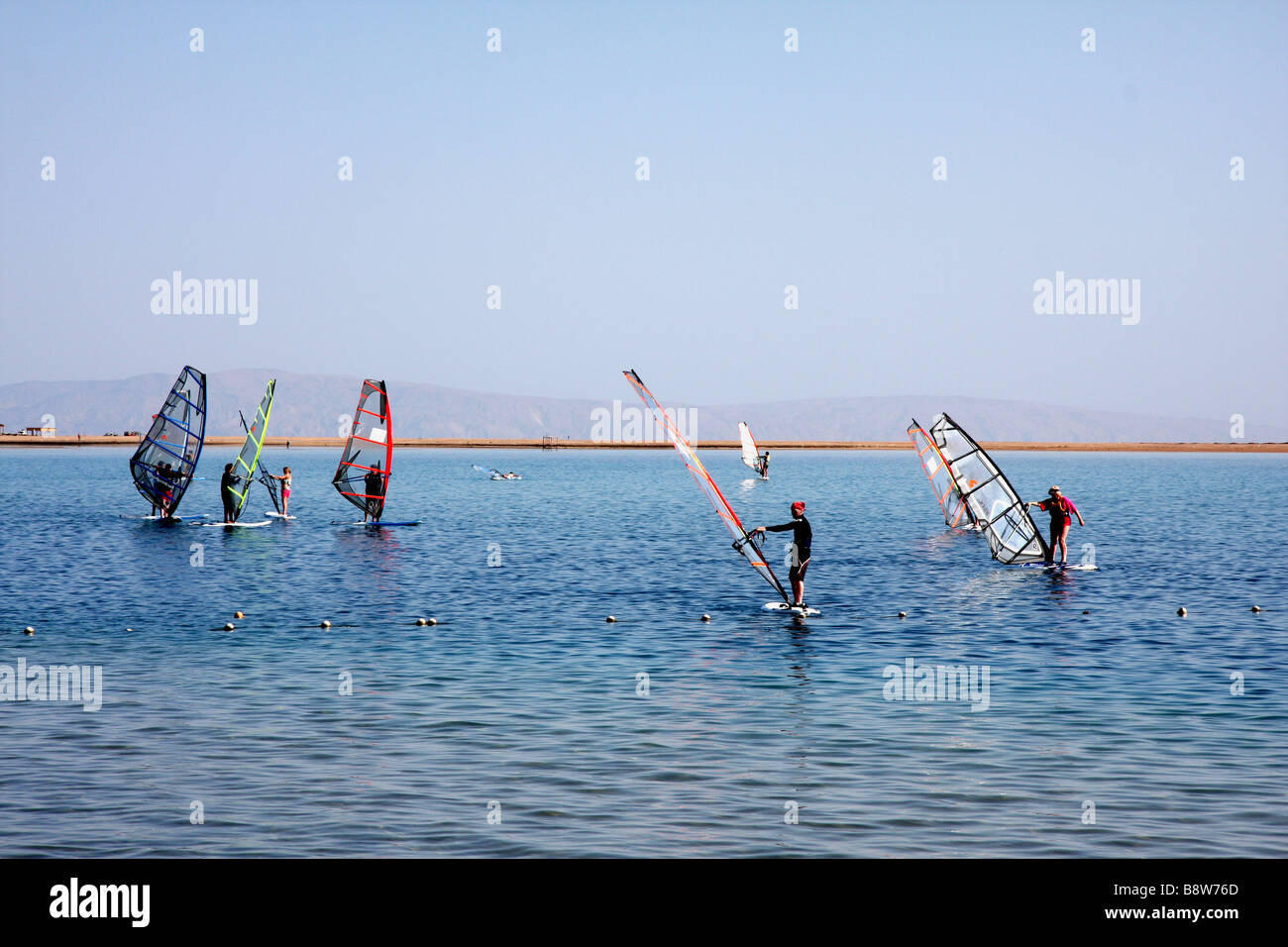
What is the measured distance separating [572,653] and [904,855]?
11184mm

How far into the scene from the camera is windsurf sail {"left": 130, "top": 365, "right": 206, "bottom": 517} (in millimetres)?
47656

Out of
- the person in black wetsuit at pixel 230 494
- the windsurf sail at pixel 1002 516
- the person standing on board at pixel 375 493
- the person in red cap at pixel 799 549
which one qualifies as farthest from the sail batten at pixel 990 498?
the person in black wetsuit at pixel 230 494

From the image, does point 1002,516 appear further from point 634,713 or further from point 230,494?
point 230,494

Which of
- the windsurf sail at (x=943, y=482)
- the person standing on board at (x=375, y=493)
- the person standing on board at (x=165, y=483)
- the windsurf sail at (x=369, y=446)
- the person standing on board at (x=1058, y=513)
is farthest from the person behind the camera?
the person standing on board at (x=375, y=493)

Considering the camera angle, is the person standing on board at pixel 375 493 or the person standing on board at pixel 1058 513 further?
the person standing on board at pixel 375 493

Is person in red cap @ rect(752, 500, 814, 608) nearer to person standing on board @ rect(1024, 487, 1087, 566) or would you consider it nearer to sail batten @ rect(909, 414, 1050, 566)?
sail batten @ rect(909, 414, 1050, 566)

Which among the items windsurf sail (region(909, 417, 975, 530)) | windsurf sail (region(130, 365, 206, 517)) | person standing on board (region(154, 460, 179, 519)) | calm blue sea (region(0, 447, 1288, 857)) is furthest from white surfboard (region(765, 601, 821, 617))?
person standing on board (region(154, 460, 179, 519))

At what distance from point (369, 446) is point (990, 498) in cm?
2519

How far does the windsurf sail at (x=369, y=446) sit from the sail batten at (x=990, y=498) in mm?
21310

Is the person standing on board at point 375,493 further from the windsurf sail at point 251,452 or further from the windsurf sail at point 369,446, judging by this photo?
the windsurf sail at point 251,452

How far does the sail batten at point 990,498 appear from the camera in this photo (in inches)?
1452

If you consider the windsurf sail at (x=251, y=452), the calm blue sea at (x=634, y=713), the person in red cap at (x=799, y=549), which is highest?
the windsurf sail at (x=251, y=452)

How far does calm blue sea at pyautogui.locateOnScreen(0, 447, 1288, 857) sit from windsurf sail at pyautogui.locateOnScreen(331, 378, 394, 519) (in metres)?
12.3
